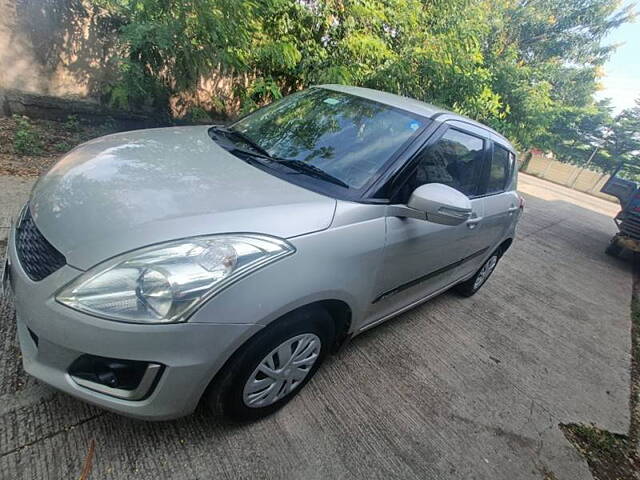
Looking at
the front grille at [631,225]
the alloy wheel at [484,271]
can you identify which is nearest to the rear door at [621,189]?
the front grille at [631,225]

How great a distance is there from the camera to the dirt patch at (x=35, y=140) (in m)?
3.80

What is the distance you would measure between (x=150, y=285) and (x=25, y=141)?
13.4 feet

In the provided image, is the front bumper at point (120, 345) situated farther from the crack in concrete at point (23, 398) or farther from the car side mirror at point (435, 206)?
the car side mirror at point (435, 206)

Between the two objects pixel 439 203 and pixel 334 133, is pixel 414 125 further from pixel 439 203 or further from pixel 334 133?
pixel 439 203

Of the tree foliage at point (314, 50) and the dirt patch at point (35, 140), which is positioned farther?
the tree foliage at point (314, 50)

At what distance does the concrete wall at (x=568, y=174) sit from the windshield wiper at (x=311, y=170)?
29285mm

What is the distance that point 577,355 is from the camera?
3.37 m

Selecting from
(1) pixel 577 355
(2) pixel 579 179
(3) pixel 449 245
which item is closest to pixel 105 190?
(3) pixel 449 245

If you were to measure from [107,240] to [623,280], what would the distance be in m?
7.52

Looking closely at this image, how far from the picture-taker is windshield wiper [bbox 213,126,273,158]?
220 centimetres

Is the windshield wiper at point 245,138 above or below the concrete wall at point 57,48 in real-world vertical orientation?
Result: above

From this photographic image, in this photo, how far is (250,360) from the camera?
1528 mm

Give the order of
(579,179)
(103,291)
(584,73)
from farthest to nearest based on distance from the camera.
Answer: (579,179), (584,73), (103,291)

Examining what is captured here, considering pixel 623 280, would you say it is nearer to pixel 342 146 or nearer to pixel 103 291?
pixel 342 146
